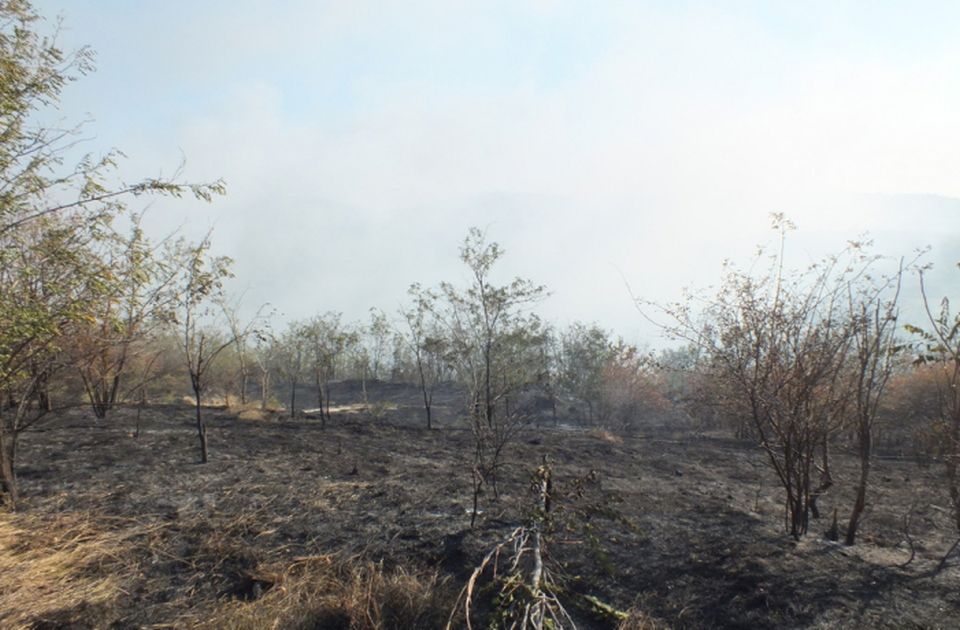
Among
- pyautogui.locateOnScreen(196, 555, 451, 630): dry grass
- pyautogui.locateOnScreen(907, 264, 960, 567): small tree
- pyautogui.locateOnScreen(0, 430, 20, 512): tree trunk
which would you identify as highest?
pyautogui.locateOnScreen(907, 264, 960, 567): small tree

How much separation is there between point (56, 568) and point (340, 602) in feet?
8.86

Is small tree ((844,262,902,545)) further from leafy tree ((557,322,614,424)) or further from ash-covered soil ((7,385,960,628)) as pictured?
leafy tree ((557,322,614,424))

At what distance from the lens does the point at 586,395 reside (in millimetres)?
26500

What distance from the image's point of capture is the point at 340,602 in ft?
13.7

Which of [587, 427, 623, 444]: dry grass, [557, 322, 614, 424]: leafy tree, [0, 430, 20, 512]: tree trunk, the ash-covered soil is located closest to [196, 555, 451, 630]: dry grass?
the ash-covered soil

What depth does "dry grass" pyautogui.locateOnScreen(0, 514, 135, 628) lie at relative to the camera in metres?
3.95

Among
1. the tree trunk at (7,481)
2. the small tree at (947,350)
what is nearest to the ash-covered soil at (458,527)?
the tree trunk at (7,481)

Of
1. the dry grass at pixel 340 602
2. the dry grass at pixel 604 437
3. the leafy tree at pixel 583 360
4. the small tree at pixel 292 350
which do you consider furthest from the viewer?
the leafy tree at pixel 583 360

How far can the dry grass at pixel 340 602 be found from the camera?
3943 millimetres

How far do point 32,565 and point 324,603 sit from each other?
2.76 metres

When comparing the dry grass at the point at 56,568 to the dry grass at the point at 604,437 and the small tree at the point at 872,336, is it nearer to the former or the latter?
the small tree at the point at 872,336

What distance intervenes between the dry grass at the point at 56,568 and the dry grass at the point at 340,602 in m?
1.13

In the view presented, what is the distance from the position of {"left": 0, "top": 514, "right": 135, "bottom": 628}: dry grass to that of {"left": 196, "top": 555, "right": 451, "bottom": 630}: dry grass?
1127 mm

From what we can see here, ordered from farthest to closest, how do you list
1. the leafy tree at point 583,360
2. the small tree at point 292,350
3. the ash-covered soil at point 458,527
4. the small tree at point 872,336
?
the leafy tree at point 583,360 < the small tree at point 292,350 < the small tree at point 872,336 < the ash-covered soil at point 458,527
